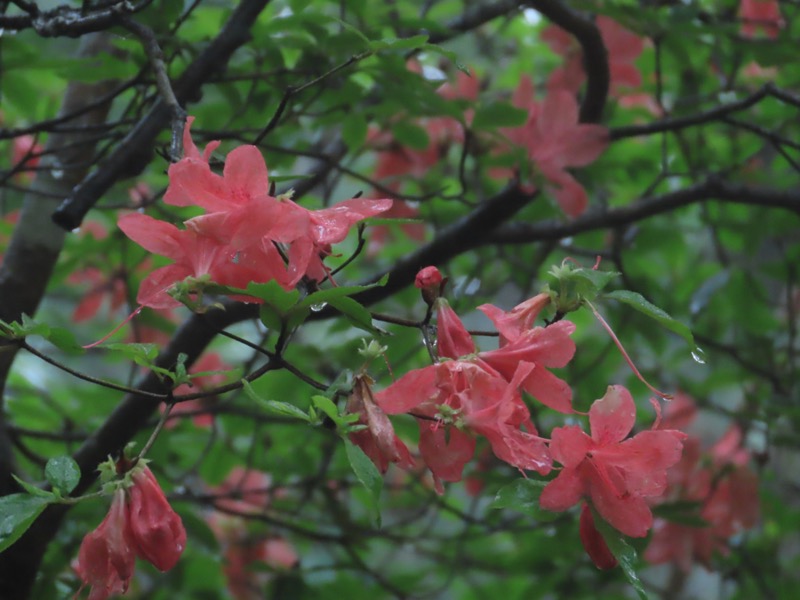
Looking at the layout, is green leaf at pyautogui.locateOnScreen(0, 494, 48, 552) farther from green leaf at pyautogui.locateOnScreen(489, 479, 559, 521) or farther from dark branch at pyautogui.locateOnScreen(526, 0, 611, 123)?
dark branch at pyautogui.locateOnScreen(526, 0, 611, 123)

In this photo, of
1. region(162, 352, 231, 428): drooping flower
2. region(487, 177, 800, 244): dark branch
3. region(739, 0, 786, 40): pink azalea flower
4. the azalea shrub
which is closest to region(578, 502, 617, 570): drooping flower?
the azalea shrub

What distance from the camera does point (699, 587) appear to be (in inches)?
127

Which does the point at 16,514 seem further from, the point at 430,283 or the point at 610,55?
the point at 610,55

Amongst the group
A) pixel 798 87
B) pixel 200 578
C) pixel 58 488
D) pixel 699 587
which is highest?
pixel 58 488

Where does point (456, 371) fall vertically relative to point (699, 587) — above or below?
above

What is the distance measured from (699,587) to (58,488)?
10.3 ft

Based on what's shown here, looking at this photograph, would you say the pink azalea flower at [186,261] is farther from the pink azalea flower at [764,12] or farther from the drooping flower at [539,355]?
the pink azalea flower at [764,12]

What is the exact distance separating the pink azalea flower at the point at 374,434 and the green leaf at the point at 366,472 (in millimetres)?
19

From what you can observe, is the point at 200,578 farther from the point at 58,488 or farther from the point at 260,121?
the point at 58,488

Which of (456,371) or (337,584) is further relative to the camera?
(337,584)

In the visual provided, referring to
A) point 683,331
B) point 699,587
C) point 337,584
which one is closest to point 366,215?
point 683,331

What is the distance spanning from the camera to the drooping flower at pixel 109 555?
0.51m

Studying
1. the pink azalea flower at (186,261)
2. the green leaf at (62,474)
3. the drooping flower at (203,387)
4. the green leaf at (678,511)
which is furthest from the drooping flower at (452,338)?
the drooping flower at (203,387)

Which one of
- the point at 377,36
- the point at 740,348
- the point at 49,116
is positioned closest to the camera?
the point at 377,36
